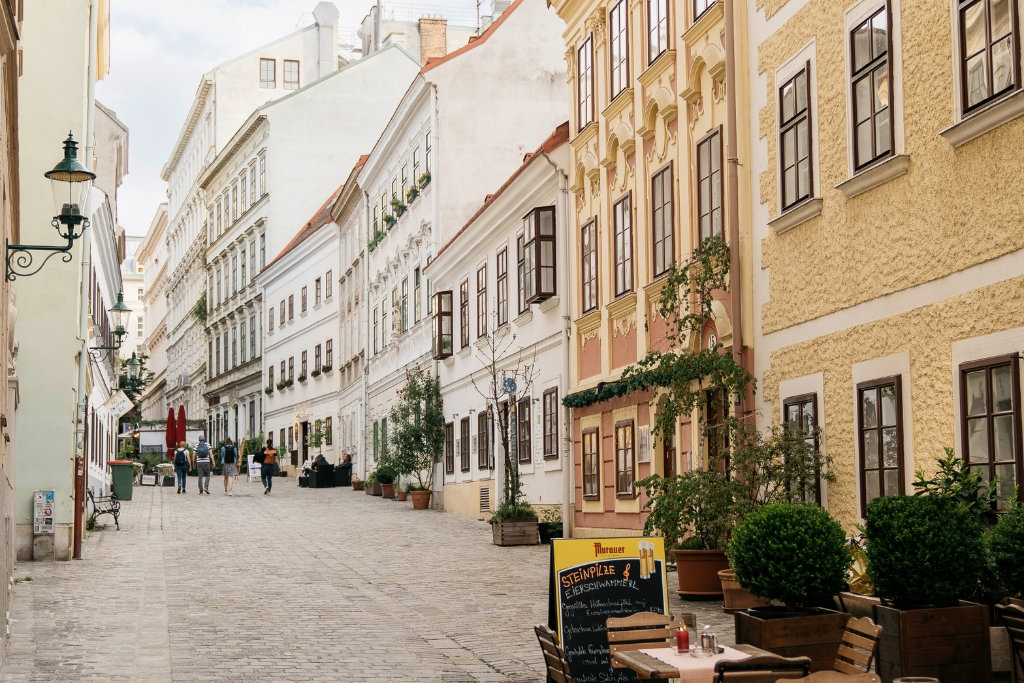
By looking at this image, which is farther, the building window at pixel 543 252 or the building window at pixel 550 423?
the building window at pixel 550 423

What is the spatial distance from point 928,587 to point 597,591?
2.12 m

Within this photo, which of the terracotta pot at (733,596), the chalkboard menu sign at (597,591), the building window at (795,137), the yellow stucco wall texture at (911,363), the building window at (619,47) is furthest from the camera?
the building window at (619,47)

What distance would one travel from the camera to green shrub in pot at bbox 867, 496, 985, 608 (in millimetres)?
8555

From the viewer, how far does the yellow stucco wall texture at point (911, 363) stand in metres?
11.0

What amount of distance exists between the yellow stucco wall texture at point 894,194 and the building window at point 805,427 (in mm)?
876

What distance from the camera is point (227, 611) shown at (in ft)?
48.9

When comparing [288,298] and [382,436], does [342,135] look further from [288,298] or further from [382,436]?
[382,436]

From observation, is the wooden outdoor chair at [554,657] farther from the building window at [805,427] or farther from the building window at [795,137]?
the building window at [795,137]

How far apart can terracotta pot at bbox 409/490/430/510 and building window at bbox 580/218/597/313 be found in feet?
38.5

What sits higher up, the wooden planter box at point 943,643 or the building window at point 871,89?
the building window at point 871,89

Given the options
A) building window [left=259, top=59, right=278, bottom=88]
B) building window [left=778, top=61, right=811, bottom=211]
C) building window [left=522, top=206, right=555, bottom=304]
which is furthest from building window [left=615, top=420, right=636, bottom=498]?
building window [left=259, top=59, right=278, bottom=88]

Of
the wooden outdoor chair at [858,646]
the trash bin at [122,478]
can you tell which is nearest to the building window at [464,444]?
the trash bin at [122,478]

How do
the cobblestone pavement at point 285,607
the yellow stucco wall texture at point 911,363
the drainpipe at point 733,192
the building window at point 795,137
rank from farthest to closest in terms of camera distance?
the drainpipe at point 733,192 < the building window at point 795,137 < the cobblestone pavement at point 285,607 < the yellow stucco wall texture at point 911,363

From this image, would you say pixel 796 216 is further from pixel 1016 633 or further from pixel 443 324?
pixel 443 324
